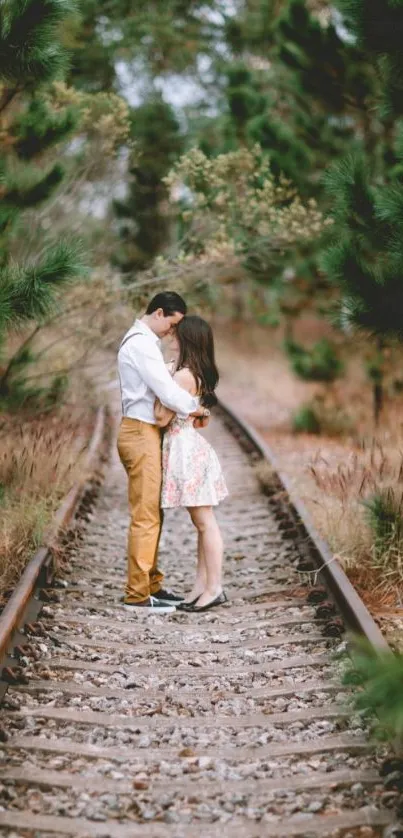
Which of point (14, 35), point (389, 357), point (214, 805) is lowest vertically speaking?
point (389, 357)

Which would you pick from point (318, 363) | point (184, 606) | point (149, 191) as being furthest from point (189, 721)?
point (149, 191)

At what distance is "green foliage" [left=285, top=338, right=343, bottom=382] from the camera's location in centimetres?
1446

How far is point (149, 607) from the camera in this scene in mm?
6078

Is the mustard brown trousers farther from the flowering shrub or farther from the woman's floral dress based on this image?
the flowering shrub

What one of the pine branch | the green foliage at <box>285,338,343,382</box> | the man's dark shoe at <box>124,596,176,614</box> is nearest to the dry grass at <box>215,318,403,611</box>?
the green foliage at <box>285,338,343,382</box>

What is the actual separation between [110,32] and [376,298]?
507 inches

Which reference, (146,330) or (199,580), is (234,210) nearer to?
(146,330)

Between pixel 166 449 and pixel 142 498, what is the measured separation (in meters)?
0.36

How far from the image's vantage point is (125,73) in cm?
1833

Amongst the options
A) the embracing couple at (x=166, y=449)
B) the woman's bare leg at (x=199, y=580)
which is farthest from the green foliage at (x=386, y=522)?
the woman's bare leg at (x=199, y=580)

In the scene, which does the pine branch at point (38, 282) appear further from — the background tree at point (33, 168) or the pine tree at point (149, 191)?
the pine tree at point (149, 191)

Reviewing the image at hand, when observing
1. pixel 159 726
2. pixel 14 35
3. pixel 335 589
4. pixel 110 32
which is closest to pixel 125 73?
pixel 110 32

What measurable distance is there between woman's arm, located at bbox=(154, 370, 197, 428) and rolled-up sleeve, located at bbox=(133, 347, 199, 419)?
108 mm

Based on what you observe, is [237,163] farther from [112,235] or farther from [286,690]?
[286,690]
